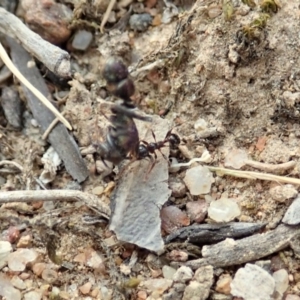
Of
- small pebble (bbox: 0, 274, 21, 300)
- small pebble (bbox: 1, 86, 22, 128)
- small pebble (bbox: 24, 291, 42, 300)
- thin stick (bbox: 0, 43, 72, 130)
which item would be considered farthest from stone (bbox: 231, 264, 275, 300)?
small pebble (bbox: 1, 86, 22, 128)

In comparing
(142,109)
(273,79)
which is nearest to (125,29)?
(142,109)

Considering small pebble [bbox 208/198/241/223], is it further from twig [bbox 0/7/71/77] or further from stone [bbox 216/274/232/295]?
twig [bbox 0/7/71/77]

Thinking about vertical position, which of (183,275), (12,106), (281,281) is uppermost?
(12,106)

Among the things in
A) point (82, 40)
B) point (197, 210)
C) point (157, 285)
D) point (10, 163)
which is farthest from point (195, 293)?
point (82, 40)

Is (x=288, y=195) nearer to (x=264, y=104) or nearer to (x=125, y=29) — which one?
(x=264, y=104)

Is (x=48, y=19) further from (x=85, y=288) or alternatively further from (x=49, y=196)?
(x=85, y=288)

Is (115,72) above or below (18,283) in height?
above
